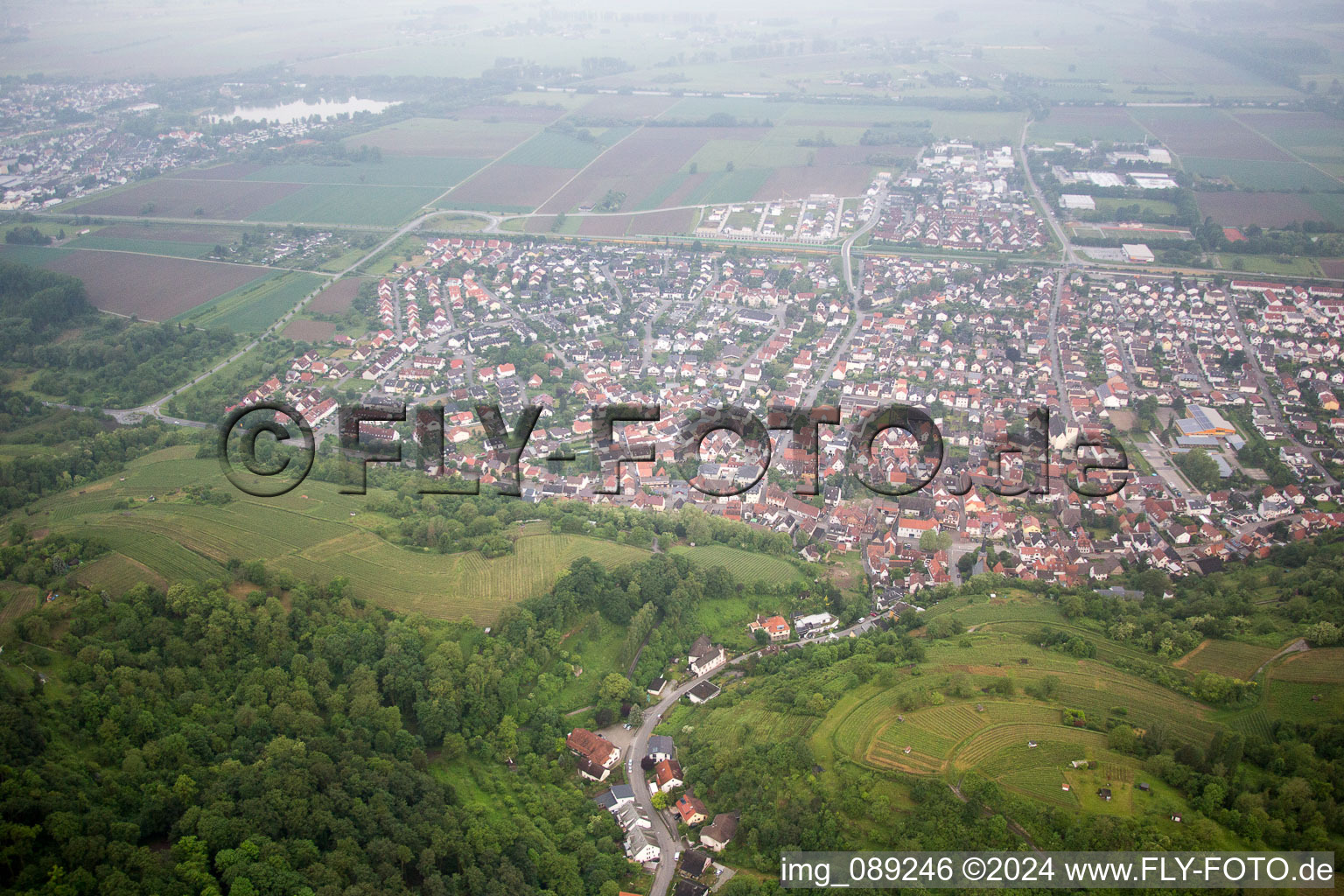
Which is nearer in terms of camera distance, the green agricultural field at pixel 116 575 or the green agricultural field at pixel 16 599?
the green agricultural field at pixel 16 599

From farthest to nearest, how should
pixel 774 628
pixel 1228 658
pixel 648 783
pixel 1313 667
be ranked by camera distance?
pixel 774 628
pixel 1228 658
pixel 1313 667
pixel 648 783

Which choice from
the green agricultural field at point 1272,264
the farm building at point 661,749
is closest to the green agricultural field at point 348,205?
the farm building at point 661,749

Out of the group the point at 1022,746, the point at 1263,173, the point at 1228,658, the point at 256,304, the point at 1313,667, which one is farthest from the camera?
the point at 1263,173

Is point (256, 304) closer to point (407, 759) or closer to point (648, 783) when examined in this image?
point (407, 759)

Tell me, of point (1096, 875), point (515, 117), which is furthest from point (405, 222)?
point (1096, 875)

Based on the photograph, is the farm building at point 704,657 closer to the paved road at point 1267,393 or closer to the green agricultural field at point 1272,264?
the paved road at point 1267,393

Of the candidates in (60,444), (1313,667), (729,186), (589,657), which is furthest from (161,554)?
(729,186)
